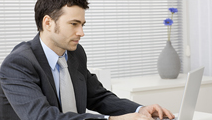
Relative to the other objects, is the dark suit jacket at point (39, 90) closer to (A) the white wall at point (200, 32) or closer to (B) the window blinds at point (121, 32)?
(B) the window blinds at point (121, 32)

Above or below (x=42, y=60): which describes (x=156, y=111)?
below

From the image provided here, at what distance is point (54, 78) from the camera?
1636 millimetres

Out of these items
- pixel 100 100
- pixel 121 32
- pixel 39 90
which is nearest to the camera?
pixel 39 90

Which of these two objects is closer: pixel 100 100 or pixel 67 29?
pixel 67 29

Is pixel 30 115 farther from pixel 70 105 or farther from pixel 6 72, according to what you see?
pixel 70 105

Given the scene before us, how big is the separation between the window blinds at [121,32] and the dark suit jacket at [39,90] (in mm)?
1339

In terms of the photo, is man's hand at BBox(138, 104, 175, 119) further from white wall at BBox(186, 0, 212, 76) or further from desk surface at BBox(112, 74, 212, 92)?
white wall at BBox(186, 0, 212, 76)

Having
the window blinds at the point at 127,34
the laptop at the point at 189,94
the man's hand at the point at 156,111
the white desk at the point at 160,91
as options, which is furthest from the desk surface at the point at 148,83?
the laptop at the point at 189,94

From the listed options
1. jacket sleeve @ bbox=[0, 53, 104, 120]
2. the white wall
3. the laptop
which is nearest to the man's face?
jacket sleeve @ bbox=[0, 53, 104, 120]

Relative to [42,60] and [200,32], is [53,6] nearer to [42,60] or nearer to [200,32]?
[42,60]

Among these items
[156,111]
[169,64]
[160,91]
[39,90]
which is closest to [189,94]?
[156,111]

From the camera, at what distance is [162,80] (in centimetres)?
318

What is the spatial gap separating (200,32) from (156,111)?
2116mm

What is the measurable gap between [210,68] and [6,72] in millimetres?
2497
